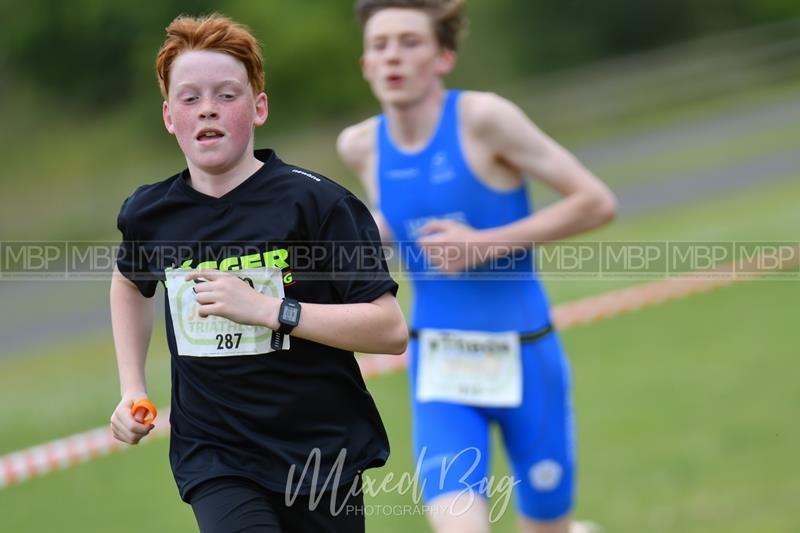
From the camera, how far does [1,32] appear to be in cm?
3017

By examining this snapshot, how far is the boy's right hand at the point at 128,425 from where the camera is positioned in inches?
127

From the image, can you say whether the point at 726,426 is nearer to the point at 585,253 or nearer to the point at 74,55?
the point at 585,253

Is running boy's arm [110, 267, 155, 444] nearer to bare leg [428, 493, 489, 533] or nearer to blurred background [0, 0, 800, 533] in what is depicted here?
bare leg [428, 493, 489, 533]

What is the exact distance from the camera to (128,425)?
3225 millimetres

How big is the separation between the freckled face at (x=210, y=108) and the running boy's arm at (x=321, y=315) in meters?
0.30

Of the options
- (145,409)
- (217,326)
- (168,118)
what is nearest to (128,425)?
(145,409)

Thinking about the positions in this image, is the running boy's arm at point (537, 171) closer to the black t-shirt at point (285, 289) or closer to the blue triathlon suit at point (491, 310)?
the blue triathlon suit at point (491, 310)

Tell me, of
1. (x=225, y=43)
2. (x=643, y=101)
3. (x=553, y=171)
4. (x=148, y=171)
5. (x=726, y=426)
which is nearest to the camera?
(x=225, y=43)

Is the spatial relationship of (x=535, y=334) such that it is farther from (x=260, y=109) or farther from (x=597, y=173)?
(x=597, y=173)

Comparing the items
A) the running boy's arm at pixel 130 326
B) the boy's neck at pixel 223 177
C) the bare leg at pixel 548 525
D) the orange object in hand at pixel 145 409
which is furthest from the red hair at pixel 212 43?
the bare leg at pixel 548 525

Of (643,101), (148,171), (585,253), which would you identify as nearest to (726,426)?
(585,253)

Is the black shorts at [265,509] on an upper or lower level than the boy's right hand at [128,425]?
lower

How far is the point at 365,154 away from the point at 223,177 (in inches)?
A: 69.3

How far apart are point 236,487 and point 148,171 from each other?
2081 centimetres
